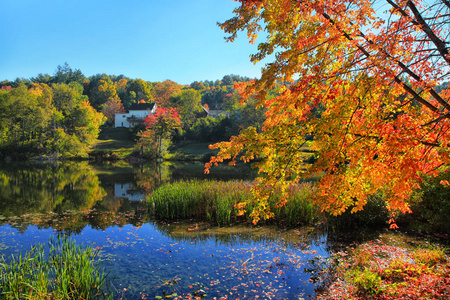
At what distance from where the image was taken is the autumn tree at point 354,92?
13.4 ft

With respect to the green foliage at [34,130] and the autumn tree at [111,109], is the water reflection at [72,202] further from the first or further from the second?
the autumn tree at [111,109]

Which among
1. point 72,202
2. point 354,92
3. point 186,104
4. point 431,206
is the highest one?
point 186,104

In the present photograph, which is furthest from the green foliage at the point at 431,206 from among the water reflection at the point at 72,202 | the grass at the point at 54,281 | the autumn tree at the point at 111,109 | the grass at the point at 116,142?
the autumn tree at the point at 111,109

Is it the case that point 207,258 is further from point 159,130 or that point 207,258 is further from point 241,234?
point 159,130

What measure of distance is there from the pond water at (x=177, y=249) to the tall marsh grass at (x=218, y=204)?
2.23 ft

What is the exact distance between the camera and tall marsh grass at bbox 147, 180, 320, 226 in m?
11.6

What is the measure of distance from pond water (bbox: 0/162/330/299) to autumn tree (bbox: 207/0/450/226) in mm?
2751

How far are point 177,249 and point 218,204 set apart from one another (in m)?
3.41

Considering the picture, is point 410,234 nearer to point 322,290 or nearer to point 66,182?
point 322,290

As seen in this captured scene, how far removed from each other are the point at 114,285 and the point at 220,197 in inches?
257

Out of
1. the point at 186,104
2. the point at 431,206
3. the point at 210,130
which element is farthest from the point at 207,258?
the point at 186,104

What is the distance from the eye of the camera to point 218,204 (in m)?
12.1

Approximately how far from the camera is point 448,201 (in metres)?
9.23

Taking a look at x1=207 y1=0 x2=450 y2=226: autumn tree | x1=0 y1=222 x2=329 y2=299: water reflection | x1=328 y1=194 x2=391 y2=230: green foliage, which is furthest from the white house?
x1=207 y1=0 x2=450 y2=226: autumn tree
